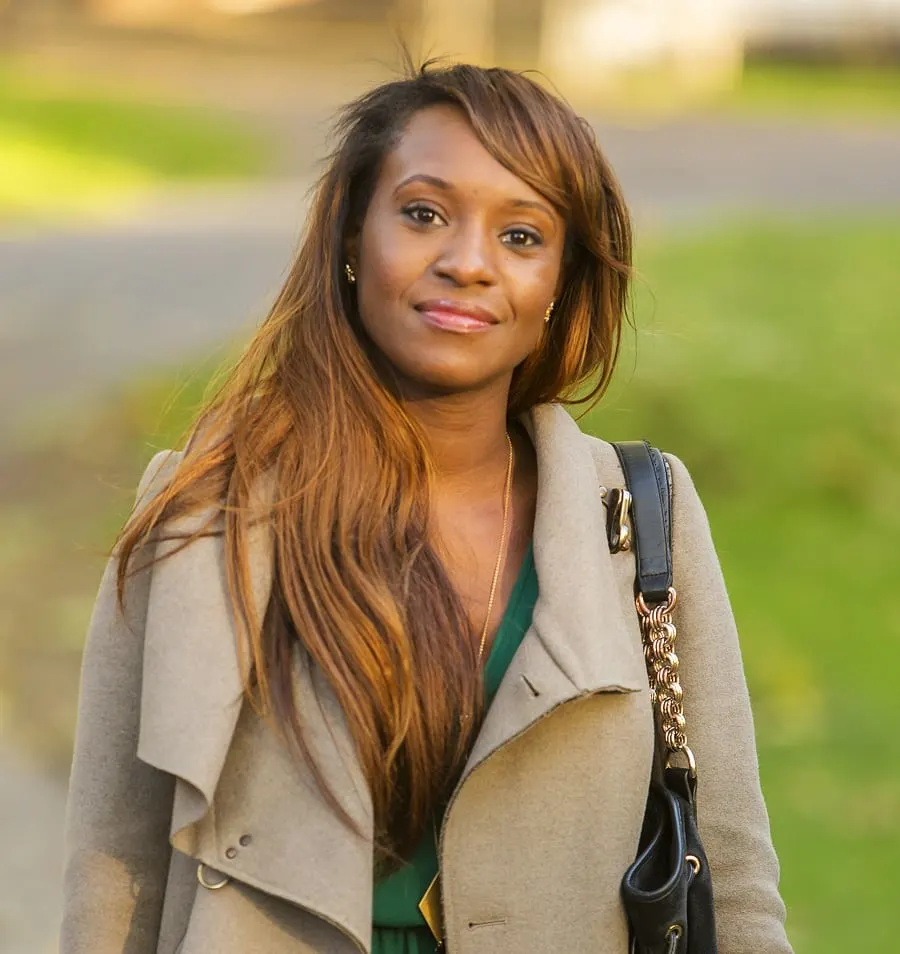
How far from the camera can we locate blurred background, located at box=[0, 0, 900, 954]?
5.71 metres

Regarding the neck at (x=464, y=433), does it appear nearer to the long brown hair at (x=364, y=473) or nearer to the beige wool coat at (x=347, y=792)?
the long brown hair at (x=364, y=473)

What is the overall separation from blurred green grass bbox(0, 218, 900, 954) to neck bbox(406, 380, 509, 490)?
2818 millimetres

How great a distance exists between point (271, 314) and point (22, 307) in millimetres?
8535

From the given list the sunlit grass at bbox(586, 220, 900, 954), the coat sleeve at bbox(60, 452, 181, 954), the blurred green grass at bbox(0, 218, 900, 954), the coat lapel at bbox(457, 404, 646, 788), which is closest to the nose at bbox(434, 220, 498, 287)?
the coat lapel at bbox(457, 404, 646, 788)

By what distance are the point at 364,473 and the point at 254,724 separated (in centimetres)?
38

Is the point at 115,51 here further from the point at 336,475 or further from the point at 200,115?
the point at 336,475

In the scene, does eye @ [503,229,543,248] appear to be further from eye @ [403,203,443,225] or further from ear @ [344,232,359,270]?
ear @ [344,232,359,270]

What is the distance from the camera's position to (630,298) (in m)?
2.75

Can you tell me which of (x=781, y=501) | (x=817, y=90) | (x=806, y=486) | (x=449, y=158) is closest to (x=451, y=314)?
(x=449, y=158)

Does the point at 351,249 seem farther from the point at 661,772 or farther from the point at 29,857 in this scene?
the point at 29,857

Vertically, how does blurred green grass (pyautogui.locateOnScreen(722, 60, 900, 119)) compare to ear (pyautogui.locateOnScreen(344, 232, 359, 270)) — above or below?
above

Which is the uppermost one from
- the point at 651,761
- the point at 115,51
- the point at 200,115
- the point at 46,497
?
the point at 115,51

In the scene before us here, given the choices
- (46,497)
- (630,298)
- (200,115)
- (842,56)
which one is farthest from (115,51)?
(630,298)

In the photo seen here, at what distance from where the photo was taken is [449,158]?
2.37m
